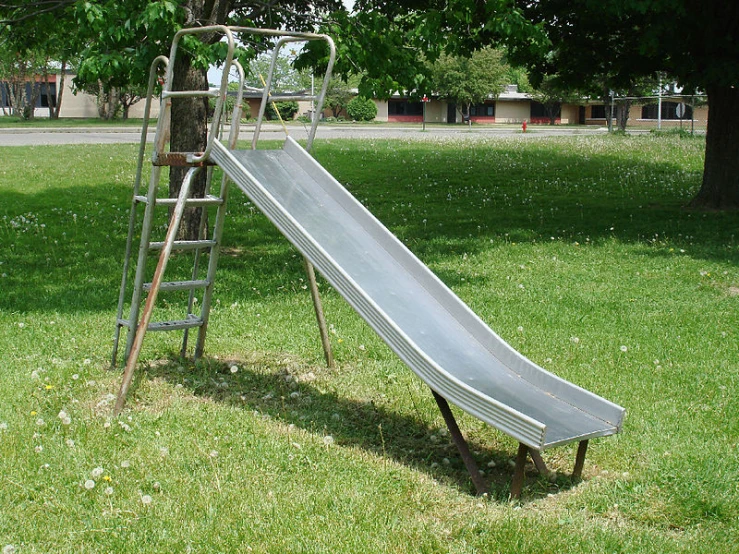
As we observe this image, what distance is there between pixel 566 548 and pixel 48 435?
2812 mm

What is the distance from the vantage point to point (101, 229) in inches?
465

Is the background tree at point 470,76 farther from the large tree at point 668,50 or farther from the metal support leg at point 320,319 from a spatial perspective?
the metal support leg at point 320,319

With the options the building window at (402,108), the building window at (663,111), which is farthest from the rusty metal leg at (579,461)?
the building window at (402,108)

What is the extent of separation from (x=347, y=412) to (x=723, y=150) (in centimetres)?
996

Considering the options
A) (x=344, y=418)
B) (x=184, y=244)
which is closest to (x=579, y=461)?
(x=344, y=418)

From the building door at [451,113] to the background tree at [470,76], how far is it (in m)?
7.57

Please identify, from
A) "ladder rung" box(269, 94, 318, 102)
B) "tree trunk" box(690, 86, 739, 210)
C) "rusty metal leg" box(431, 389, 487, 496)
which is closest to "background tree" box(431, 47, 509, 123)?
"tree trunk" box(690, 86, 739, 210)

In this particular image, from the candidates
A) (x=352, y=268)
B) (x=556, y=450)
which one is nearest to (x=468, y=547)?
(x=556, y=450)

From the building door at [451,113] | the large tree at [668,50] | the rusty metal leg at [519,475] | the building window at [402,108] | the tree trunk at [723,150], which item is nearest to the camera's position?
the rusty metal leg at [519,475]

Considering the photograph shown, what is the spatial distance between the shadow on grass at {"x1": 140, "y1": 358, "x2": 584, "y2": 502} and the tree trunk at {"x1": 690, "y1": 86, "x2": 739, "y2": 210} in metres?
9.45

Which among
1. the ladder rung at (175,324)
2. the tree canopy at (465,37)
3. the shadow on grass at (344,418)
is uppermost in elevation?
the tree canopy at (465,37)

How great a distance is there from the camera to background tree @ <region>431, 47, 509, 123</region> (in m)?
63.1

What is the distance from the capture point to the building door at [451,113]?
73.8 metres

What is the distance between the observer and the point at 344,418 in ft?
17.7
